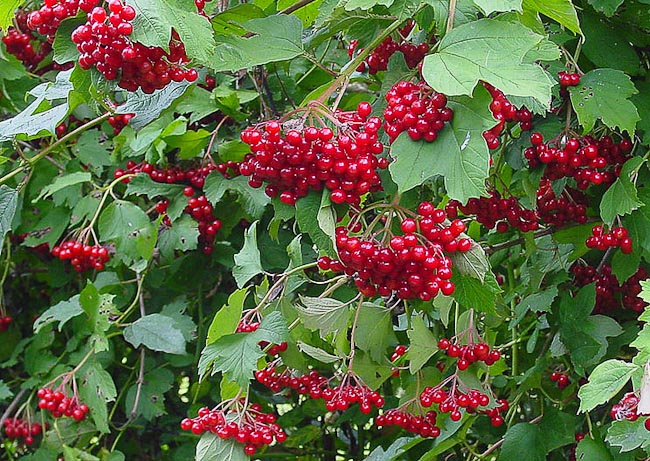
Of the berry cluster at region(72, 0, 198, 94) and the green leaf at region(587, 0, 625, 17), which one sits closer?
the berry cluster at region(72, 0, 198, 94)

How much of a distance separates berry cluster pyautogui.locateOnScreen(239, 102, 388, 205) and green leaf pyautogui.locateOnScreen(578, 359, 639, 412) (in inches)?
15.4

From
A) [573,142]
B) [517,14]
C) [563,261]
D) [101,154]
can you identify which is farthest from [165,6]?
[101,154]

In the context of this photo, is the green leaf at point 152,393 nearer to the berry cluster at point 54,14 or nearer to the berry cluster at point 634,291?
the berry cluster at point 634,291

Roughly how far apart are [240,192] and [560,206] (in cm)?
77

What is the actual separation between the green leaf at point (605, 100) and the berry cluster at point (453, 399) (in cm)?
52

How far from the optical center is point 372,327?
154 cm

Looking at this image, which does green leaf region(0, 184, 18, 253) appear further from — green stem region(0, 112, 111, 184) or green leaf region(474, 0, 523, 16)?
green leaf region(474, 0, 523, 16)

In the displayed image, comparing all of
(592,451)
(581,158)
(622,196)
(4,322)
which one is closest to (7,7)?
(581,158)

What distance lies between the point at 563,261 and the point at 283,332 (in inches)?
27.2

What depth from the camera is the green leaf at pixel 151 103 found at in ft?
4.61

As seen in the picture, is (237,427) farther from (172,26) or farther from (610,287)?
(610,287)

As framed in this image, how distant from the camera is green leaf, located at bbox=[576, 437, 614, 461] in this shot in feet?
4.99

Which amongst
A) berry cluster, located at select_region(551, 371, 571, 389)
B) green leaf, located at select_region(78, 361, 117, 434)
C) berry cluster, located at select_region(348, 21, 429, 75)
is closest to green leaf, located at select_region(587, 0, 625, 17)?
berry cluster, located at select_region(348, 21, 429, 75)

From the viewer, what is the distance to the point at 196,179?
2111 millimetres
